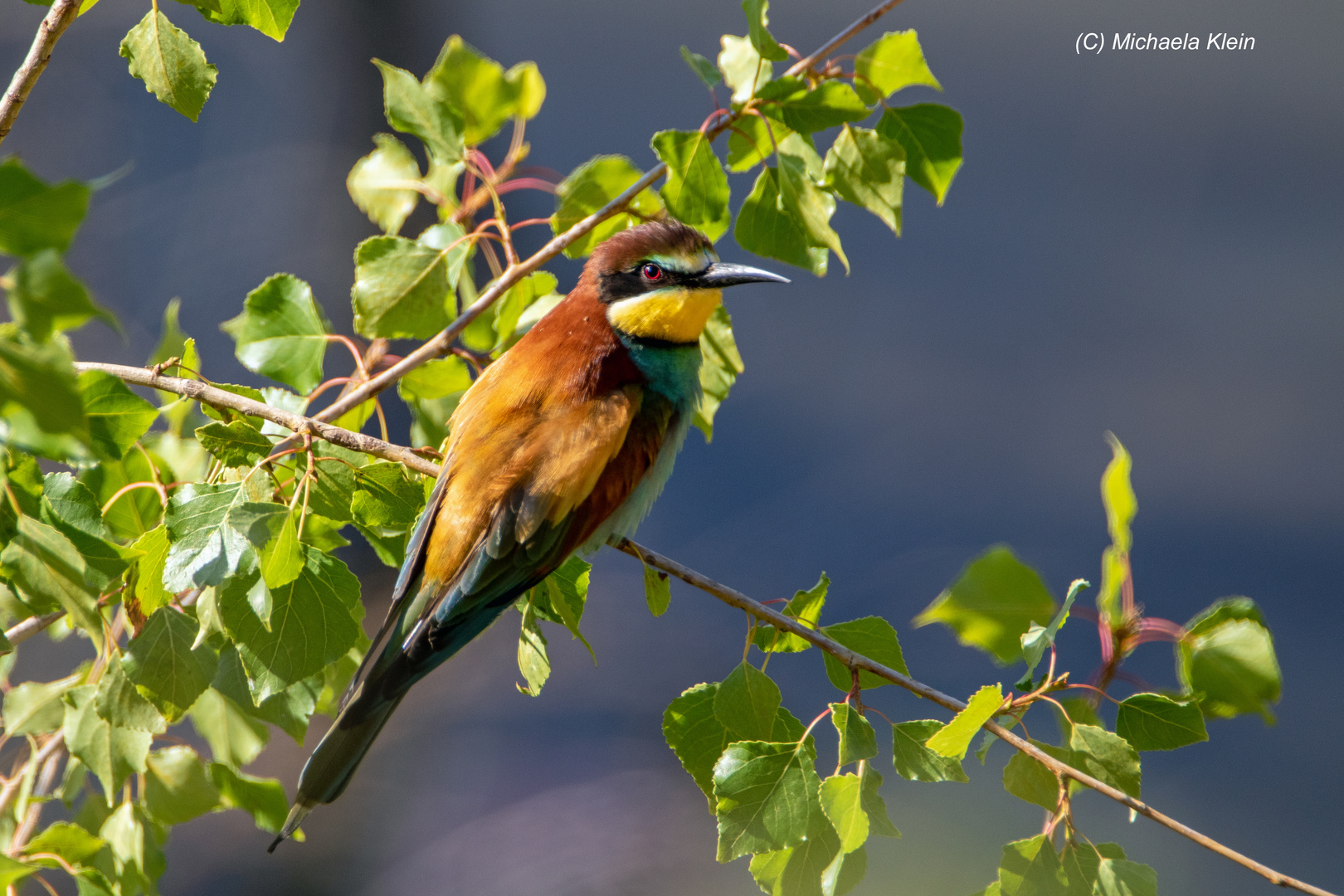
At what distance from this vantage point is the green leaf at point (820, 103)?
0.96m

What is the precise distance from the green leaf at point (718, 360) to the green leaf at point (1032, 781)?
50 cm

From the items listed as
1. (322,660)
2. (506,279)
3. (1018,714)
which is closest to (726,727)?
(1018,714)

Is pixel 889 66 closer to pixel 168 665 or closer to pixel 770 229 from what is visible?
pixel 770 229

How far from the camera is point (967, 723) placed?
0.78m

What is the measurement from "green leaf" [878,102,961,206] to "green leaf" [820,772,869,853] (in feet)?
1.86

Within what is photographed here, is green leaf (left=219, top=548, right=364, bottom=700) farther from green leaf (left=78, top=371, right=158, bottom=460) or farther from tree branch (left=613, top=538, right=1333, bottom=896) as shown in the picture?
tree branch (left=613, top=538, right=1333, bottom=896)

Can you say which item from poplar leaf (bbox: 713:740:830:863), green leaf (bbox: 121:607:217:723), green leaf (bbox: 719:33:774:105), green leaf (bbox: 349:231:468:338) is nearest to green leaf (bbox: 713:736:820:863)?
poplar leaf (bbox: 713:740:830:863)

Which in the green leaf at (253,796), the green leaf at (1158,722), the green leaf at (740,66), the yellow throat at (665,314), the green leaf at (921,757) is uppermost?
the green leaf at (740,66)

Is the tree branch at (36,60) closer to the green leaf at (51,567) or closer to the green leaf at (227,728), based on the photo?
the green leaf at (51,567)

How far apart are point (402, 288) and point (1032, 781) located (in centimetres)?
75

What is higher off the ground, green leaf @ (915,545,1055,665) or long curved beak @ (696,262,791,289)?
long curved beak @ (696,262,791,289)

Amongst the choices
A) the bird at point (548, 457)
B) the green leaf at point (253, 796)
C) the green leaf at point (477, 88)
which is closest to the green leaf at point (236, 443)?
the bird at point (548, 457)

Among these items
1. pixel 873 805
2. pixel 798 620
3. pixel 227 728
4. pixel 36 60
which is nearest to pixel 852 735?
pixel 873 805

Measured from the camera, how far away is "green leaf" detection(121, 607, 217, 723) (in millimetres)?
862
